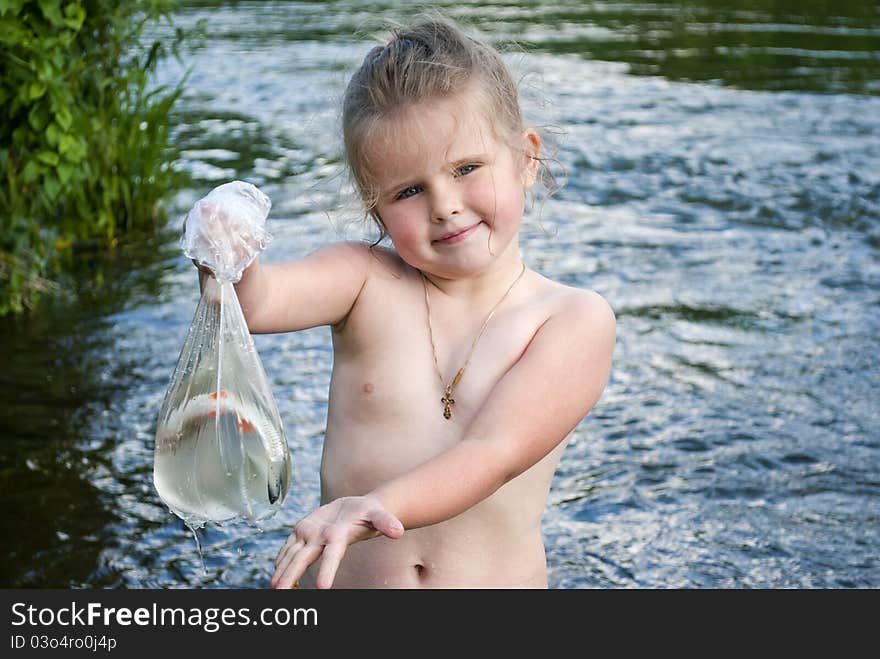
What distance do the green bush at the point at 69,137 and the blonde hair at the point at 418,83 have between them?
2.47 m

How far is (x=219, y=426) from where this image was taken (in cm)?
234

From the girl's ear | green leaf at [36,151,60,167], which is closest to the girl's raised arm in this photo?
the girl's ear

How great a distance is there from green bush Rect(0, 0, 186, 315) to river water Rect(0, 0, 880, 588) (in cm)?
21

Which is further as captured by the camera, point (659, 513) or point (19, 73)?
point (19, 73)

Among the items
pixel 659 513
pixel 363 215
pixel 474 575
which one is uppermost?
pixel 363 215

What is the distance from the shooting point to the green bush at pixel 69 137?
4.88m

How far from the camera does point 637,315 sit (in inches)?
231

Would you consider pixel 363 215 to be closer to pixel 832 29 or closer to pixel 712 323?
pixel 712 323

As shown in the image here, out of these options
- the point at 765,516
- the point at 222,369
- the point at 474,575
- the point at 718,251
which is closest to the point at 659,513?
the point at 765,516

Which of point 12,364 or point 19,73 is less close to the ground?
point 19,73

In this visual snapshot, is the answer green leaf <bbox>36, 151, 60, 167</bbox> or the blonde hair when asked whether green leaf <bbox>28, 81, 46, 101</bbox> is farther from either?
the blonde hair

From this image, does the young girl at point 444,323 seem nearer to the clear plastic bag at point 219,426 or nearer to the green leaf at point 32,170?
the clear plastic bag at point 219,426

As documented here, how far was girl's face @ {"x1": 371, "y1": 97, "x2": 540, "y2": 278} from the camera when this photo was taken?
8.07 feet

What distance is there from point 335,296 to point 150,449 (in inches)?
84.8
